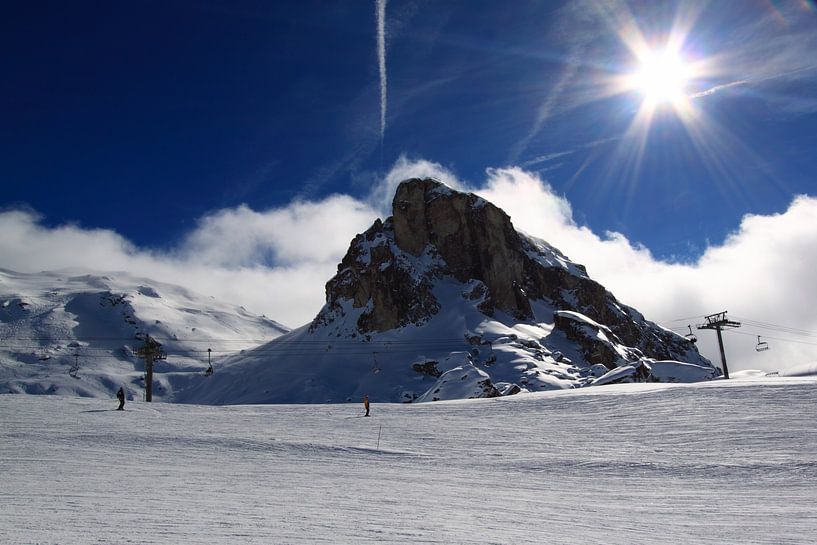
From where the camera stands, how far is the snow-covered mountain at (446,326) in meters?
101

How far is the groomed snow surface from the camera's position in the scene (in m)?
11.1

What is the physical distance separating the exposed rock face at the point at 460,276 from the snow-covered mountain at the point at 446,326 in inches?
12.8

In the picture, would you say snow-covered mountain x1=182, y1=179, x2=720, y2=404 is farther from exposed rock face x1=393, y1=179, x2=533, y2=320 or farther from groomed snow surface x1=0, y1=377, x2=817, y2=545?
groomed snow surface x1=0, y1=377, x2=817, y2=545

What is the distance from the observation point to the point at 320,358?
387 ft

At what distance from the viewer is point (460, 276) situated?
136750 millimetres

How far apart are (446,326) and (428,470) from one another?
101505mm

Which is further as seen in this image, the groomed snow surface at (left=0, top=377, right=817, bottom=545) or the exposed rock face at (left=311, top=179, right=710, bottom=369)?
A: the exposed rock face at (left=311, top=179, right=710, bottom=369)

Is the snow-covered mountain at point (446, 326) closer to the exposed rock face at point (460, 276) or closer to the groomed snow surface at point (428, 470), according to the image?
the exposed rock face at point (460, 276)

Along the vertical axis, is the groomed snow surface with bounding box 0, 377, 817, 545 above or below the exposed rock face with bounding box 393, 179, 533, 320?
below

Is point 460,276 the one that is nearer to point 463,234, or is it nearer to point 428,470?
point 463,234

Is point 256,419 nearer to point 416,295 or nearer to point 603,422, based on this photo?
point 603,422

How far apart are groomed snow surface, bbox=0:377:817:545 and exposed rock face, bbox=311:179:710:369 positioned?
92.4 m

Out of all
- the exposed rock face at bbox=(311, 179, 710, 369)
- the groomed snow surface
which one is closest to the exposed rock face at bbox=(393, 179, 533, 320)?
the exposed rock face at bbox=(311, 179, 710, 369)

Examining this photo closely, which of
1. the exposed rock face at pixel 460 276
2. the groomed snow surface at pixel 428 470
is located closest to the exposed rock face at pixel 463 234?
the exposed rock face at pixel 460 276
